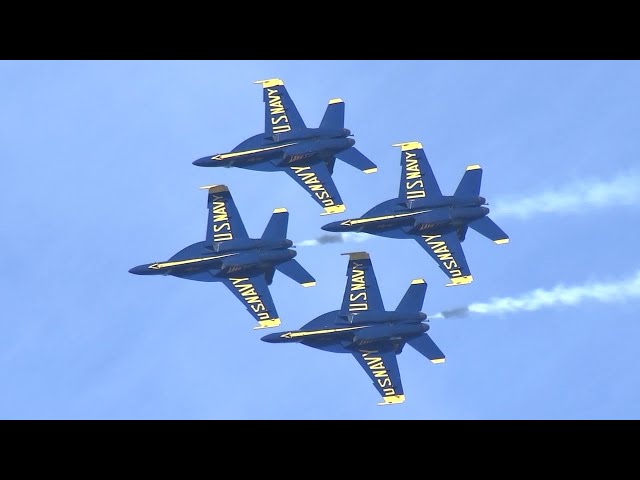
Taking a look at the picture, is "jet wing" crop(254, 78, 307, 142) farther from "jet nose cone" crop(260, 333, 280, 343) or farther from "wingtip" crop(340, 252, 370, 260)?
"jet nose cone" crop(260, 333, 280, 343)

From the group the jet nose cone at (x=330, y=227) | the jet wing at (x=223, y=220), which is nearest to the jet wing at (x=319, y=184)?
the jet nose cone at (x=330, y=227)

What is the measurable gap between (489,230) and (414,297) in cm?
1012

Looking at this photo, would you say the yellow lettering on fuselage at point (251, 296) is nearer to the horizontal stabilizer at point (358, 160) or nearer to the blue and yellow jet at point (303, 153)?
the blue and yellow jet at point (303, 153)

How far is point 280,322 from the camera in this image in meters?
182

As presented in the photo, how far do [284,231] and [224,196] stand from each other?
19.5ft

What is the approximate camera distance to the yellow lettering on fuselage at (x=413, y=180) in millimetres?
185250

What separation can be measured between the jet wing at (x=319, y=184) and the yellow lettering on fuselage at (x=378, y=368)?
13661mm

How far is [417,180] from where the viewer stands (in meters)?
186

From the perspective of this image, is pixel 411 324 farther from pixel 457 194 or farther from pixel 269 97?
pixel 269 97

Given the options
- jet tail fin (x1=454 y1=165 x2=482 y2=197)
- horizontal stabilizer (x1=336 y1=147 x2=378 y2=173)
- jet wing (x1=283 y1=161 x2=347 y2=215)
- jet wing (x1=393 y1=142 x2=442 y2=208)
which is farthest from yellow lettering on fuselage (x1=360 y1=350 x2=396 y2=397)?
horizontal stabilizer (x1=336 y1=147 x2=378 y2=173)

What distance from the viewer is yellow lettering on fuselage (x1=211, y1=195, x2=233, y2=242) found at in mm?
183125

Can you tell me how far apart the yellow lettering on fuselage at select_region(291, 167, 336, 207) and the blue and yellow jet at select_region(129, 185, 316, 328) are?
5680mm

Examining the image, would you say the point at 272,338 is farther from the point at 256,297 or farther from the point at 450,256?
the point at 450,256

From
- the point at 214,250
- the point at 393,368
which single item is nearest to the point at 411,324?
the point at 393,368
